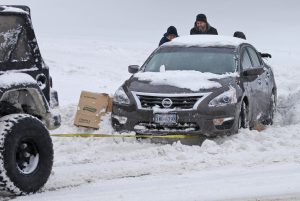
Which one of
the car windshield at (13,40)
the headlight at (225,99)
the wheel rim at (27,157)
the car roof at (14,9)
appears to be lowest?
the wheel rim at (27,157)

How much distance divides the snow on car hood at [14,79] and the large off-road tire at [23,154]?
34 centimetres

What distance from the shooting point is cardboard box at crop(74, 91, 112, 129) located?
10.4 m

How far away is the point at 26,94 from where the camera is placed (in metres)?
6.77

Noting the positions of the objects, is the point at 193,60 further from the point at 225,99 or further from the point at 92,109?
the point at 92,109

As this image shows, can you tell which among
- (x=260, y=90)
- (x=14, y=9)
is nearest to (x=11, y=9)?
(x=14, y=9)

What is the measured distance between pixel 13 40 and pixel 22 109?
29.9 inches

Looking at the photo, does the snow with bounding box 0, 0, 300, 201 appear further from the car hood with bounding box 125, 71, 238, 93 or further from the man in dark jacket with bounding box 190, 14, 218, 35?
the man in dark jacket with bounding box 190, 14, 218, 35

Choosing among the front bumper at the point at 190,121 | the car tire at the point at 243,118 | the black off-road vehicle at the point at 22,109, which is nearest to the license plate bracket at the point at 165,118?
the front bumper at the point at 190,121

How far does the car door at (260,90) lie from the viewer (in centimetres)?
1072

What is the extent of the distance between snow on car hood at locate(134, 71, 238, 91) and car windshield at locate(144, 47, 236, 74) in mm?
292

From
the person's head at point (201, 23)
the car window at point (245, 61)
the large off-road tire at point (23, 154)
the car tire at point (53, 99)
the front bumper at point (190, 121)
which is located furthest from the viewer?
the person's head at point (201, 23)

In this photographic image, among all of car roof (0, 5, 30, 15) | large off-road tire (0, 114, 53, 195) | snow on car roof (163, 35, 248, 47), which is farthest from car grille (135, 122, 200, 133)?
car roof (0, 5, 30, 15)

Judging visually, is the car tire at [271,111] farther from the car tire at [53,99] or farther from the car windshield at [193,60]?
the car tire at [53,99]

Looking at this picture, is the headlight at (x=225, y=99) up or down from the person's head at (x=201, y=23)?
down
